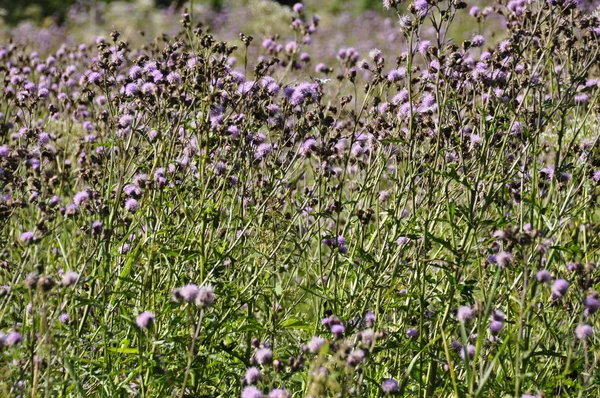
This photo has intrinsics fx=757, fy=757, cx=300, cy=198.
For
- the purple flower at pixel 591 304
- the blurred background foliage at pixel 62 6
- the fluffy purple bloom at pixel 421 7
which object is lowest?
the purple flower at pixel 591 304

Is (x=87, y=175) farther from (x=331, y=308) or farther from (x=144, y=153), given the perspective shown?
(x=331, y=308)

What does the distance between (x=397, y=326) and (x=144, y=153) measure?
150cm

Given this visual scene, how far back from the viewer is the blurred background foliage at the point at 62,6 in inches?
819

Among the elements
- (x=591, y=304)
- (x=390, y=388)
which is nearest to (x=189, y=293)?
(x=390, y=388)

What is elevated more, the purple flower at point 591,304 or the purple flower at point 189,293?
the purple flower at point 591,304

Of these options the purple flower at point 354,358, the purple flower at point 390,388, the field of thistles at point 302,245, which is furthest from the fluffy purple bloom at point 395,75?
the purple flower at point 354,358

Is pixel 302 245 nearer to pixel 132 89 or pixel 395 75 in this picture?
pixel 395 75

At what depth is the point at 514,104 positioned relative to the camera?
11.6ft

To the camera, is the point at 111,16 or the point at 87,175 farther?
the point at 111,16

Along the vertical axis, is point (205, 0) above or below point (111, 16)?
above

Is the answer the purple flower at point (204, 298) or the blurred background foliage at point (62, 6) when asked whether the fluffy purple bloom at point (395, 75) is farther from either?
the blurred background foliage at point (62, 6)

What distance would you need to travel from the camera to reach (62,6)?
22.8 meters

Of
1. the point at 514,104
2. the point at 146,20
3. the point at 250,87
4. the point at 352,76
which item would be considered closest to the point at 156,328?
the point at 250,87

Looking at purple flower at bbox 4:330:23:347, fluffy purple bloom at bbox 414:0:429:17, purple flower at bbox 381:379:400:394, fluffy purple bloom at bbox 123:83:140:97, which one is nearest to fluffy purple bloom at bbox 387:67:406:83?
fluffy purple bloom at bbox 414:0:429:17
